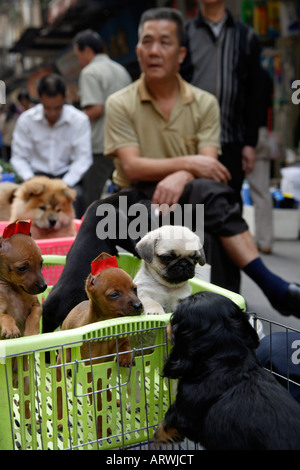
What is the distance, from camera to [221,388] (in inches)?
48.7

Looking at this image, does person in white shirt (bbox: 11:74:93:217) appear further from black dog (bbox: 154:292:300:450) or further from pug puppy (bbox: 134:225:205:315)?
black dog (bbox: 154:292:300:450)

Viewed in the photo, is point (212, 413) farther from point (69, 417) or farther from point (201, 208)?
point (201, 208)

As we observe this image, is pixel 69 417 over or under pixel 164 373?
under

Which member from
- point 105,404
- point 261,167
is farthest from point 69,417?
point 261,167

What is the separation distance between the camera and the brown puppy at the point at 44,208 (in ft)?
9.78

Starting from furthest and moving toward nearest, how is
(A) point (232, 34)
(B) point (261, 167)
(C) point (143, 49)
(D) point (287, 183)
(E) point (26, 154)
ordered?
(D) point (287, 183) → (B) point (261, 167) → (E) point (26, 154) → (A) point (232, 34) → (C) point (143, 49)

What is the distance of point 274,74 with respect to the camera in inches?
290

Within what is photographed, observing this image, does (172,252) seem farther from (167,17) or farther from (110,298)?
(167,17)

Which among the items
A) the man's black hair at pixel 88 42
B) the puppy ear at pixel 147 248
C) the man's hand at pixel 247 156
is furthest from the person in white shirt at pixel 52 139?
the puppy ear at pixel 147 248

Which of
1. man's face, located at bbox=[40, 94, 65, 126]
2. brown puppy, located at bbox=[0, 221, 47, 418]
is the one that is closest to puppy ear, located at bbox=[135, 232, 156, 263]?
brown puppy, located at bbox=[0, 221, 47, 418]

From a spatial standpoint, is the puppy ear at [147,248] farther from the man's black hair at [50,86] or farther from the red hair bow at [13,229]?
the man's black hair at [50,86]

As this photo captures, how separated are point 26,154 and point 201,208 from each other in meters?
2.24

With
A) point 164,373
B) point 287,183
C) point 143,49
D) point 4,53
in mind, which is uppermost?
point 4,53

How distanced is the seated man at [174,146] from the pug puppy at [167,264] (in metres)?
0.76
